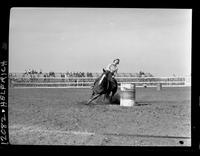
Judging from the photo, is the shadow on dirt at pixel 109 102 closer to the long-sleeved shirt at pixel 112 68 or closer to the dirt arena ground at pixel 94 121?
the dirt arena ground at pixel 94 121

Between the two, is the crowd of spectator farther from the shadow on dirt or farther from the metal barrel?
the shadow on dirt

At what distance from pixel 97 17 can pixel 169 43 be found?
744 millimetres

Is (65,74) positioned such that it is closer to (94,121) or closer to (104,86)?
(104,86)

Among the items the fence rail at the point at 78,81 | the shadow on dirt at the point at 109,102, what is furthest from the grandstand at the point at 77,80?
the shadow on dirt at the point at 109,102

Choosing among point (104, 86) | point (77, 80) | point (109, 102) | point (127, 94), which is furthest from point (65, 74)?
point (127, 94)

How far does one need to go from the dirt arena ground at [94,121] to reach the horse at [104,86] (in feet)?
0.22

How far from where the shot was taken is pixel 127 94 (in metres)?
4.24

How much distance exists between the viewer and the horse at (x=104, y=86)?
4.21 m

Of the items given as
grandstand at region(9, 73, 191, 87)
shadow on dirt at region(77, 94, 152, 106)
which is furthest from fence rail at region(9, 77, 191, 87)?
shadow on dirt at region(77, 94, 152, 106)

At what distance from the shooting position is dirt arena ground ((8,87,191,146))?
418 cm

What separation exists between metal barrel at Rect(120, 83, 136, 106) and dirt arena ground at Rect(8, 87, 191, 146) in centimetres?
5

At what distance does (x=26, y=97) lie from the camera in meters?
4.24

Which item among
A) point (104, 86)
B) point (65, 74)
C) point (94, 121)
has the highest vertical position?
point (65, 74)

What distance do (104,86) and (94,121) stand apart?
0.36m
